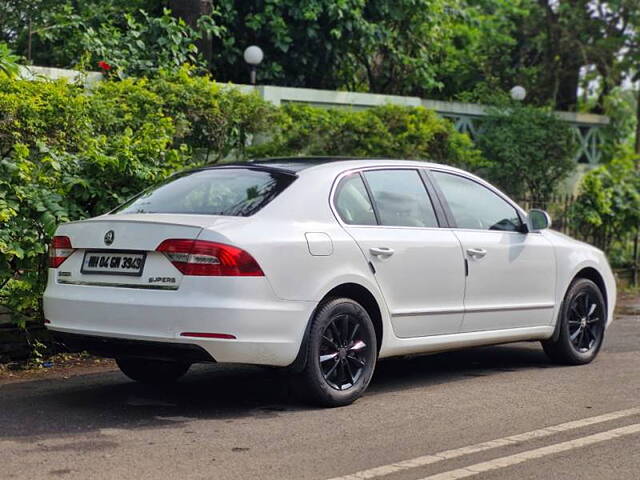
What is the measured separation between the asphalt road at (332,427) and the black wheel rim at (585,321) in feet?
1.14

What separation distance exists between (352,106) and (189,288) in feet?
32.4

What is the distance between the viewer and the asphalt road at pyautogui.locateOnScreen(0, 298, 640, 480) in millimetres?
5441

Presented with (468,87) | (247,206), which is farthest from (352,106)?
(247,206)

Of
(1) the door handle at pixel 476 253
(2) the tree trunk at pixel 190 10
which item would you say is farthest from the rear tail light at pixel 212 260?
(2) the tree trunk at pixel 190 10

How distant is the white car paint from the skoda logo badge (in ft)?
0.12

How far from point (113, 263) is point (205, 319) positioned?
788mm

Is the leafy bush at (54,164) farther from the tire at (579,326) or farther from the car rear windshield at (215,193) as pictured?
the tire at (579,326)

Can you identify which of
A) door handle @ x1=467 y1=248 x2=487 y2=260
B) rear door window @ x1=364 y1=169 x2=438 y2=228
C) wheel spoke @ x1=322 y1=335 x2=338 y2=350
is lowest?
wheel spoke @ x1=322 y1=335 x2=338 y2=350

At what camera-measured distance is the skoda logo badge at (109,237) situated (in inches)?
265

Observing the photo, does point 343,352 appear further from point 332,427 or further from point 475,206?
point 475,206

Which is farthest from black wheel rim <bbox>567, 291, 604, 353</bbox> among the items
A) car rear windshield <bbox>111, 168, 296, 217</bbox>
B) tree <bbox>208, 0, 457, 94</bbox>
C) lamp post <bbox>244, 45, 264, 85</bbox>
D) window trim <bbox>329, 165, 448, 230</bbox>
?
tree <bbox>208, 0, 457, 94</bbox>

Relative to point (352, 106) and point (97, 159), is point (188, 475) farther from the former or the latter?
point (352, 106)

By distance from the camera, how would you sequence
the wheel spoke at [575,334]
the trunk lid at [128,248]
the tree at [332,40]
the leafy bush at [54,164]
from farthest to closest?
1. the tree at [332,40]
2. the wheel spoke at [575,334]
3. the leafy bush at [54,164]
4. the trunk lid at [128,248]

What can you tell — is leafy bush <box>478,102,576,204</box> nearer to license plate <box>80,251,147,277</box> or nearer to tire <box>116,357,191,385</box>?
tire <box>116,357,191,385</box>
